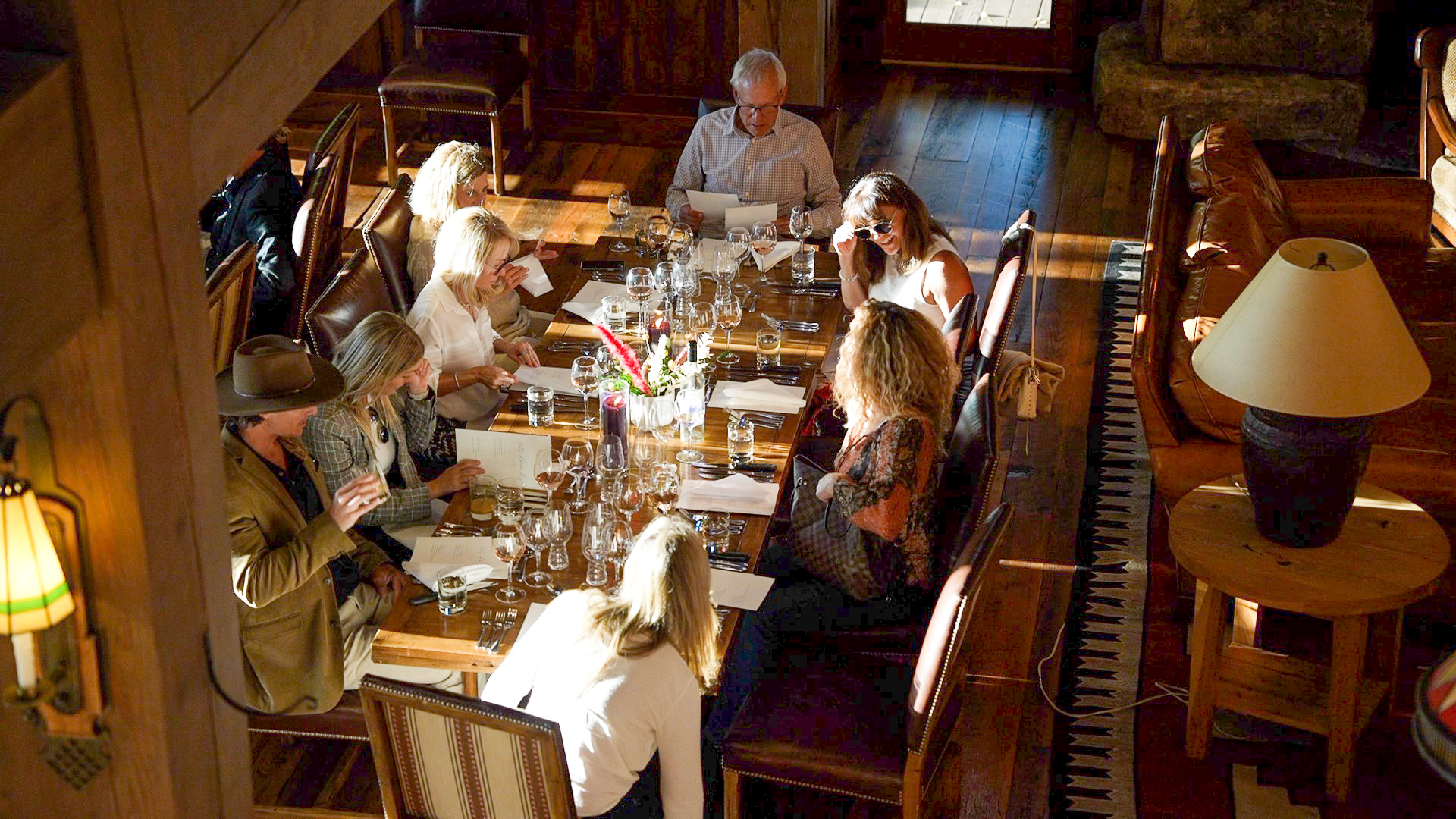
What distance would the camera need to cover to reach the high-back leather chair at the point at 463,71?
7508mm

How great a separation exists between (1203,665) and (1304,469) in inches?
25.2

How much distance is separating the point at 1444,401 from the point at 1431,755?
4.16m

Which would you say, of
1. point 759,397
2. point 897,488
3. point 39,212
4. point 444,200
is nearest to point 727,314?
point 759,397

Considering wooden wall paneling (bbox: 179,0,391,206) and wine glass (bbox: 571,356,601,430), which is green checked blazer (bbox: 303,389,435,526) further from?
wooden wall paneling (bbox: 179,0,391,206)

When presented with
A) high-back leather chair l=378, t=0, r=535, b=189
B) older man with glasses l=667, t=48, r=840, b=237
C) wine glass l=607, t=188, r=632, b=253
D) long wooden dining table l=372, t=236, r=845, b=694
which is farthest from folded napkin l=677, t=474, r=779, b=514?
high-back leather chair l=378, t=0, r=535, b=189

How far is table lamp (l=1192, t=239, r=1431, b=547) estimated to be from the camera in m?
3.59

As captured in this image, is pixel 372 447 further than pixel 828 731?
Yes

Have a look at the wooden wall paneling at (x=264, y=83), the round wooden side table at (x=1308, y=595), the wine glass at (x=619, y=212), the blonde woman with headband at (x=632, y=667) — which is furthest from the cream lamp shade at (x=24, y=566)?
the wine glass at (x=619, y=212)

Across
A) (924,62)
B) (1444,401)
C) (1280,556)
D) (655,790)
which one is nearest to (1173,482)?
(1280,556)

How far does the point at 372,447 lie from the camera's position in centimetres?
416

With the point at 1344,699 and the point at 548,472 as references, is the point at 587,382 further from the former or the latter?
the point at 1344,699

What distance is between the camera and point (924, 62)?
A: 9609 millimetres

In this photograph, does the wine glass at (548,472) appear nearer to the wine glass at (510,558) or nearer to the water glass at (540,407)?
the wine glass at (510,558)

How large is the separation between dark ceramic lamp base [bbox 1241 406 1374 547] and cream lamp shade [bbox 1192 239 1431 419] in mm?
80
